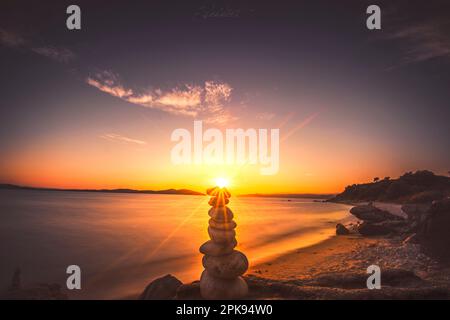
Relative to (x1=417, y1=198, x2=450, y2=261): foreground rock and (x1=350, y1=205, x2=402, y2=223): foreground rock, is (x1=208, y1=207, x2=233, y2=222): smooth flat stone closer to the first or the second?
(x1=417, y1=198, x2=450, y2=261): foreground rock

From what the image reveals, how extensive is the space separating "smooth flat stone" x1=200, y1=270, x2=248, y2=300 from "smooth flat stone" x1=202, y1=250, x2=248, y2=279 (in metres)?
0.21

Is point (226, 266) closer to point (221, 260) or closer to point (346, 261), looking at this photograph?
point (221, 260)

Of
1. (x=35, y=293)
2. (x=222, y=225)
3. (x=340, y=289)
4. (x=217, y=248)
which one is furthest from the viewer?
(x=35, y=293)

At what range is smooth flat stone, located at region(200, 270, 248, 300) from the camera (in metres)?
9.66

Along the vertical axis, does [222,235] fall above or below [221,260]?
above

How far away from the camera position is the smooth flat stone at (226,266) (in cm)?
→ 961

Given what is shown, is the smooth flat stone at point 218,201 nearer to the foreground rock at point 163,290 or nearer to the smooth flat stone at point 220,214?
the smooth flat stone at point 220,214

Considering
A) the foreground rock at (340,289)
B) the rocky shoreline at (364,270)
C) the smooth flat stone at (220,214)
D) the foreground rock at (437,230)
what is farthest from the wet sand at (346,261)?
the smooth flat stone at (220,214)

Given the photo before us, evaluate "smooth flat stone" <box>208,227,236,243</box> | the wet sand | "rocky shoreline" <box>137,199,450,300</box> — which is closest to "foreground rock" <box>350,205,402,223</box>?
"rocky shoreline" <box>137,199,450,300</box>

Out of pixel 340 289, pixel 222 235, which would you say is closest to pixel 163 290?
pixel 222 235

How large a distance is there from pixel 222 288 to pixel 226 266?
79cm

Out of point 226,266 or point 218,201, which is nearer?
point 226,266

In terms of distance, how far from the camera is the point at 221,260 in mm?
9734

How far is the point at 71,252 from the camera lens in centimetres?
2802
